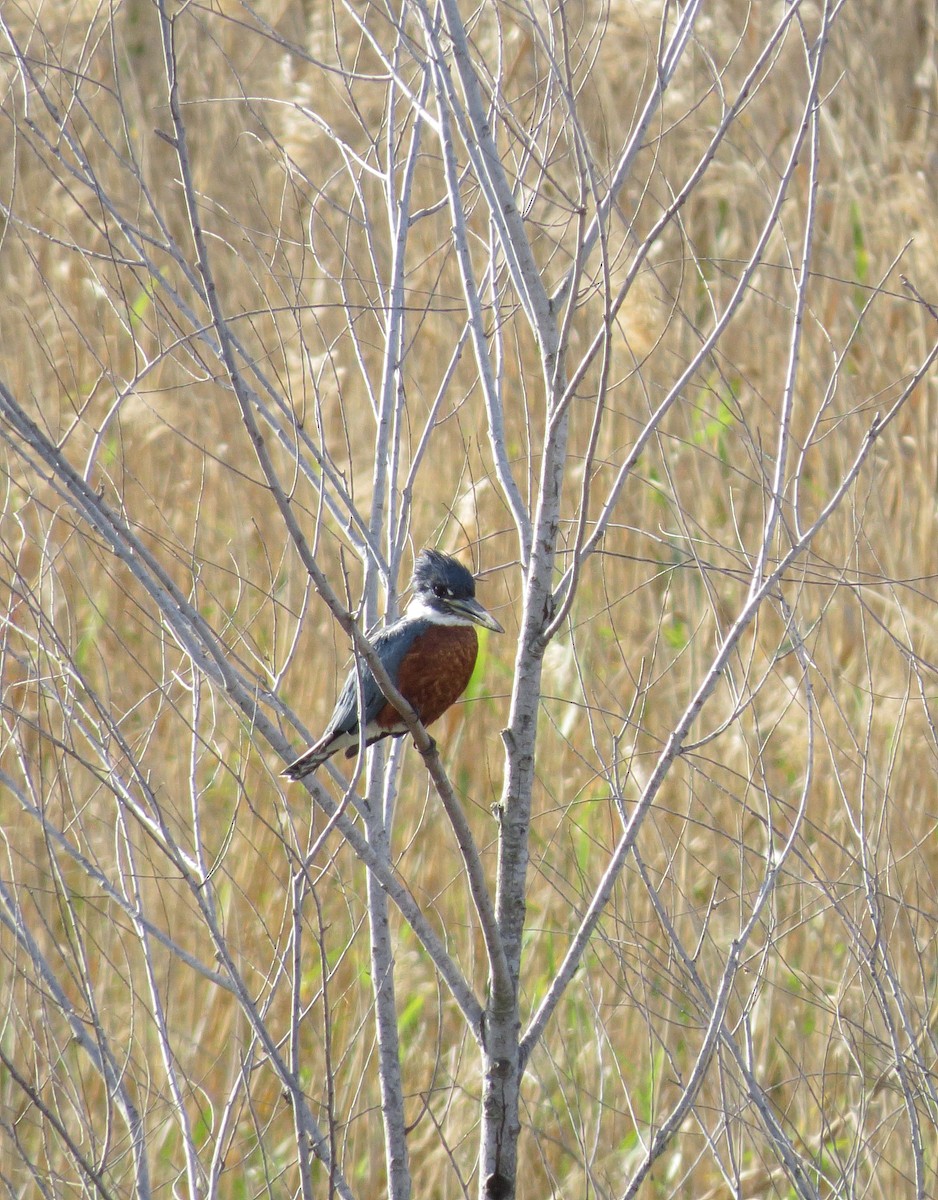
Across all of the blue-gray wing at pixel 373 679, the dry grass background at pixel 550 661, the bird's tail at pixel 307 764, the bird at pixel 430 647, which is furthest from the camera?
the dry grass background at pixel 550 661

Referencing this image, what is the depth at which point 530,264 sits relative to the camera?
6.17ft

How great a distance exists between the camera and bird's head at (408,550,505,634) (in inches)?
119

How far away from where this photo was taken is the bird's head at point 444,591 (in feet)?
9.91

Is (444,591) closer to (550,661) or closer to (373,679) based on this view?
(373,679)

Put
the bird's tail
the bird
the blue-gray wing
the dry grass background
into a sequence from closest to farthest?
the bird's tail, the blue-gray wing, the bird, the dry grass background

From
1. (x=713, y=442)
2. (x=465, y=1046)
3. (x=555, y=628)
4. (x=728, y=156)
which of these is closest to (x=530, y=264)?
(x=555, y=628)

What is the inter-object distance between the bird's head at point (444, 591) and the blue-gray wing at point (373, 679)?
5 centimetres

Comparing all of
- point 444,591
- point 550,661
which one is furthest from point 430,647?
point 550,661

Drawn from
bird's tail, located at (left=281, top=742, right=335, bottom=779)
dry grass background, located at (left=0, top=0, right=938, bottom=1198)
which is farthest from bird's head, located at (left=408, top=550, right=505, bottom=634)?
bird's tail, located at (left=281, top=742, right=335, bottom=779)

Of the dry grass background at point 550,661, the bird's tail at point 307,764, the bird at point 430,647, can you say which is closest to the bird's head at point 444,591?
the bird at point 430,647

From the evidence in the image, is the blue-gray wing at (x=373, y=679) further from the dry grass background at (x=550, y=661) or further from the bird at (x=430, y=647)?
the dry grass background at (x=550, y=661)

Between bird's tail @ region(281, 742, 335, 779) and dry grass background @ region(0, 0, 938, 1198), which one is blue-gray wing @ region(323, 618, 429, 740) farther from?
bird's tail @ region(281, 742, 335, 779)

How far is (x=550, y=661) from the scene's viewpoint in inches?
168

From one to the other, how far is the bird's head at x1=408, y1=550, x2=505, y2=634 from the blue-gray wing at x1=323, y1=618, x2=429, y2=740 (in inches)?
2.1
